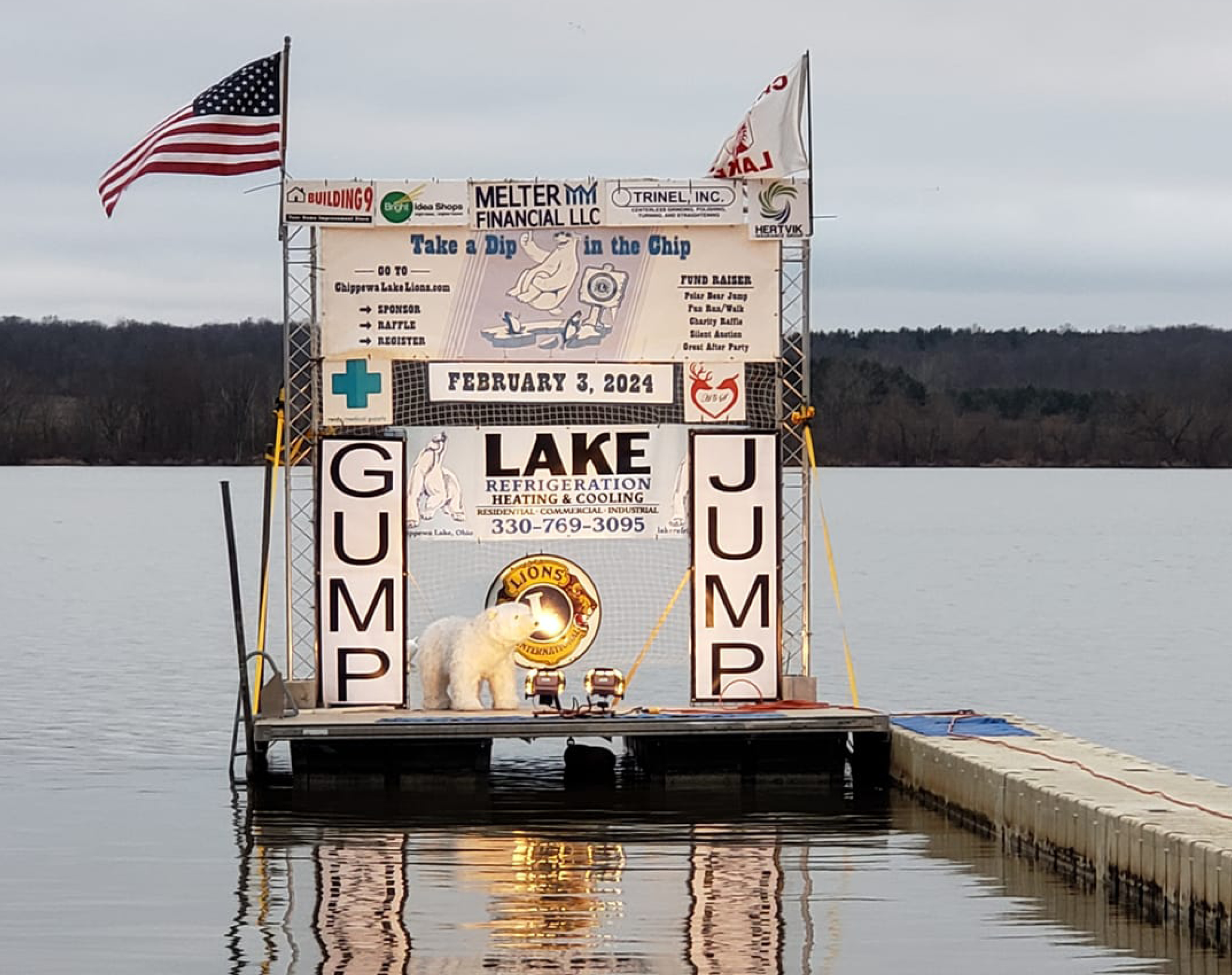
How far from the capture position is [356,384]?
21297 mm

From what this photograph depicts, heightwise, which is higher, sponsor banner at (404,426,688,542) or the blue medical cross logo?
the blue medical cross logo

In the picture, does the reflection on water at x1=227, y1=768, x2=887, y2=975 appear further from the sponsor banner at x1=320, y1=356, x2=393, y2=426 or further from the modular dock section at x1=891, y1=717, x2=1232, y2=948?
the sponsor banner at x1=320, y1=356, x2=393, y2=426

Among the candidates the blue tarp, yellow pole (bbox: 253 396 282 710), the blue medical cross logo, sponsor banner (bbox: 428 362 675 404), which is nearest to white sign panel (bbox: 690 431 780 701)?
sponsor banner (bbox: 428 362 675 404)

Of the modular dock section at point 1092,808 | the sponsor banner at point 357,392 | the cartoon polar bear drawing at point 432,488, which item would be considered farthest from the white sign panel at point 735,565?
the sponsor banner at point 357,392

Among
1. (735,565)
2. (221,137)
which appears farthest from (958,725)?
(221,137)

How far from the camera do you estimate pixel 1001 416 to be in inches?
5305

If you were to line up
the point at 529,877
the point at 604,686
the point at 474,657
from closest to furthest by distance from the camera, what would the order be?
the point at 529,877, the point at 604,686, the point at 474,657

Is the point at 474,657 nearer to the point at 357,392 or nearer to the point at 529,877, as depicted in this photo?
the point at 357,392

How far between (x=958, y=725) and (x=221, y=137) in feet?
25.7

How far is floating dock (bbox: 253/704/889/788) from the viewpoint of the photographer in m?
20.1

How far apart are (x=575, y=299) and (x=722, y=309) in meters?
1.24

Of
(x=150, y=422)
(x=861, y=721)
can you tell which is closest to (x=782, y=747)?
(x=861, y=721)

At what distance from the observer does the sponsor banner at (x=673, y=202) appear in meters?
21.3

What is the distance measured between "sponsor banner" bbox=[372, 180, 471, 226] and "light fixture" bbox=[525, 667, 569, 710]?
3.82 metres
